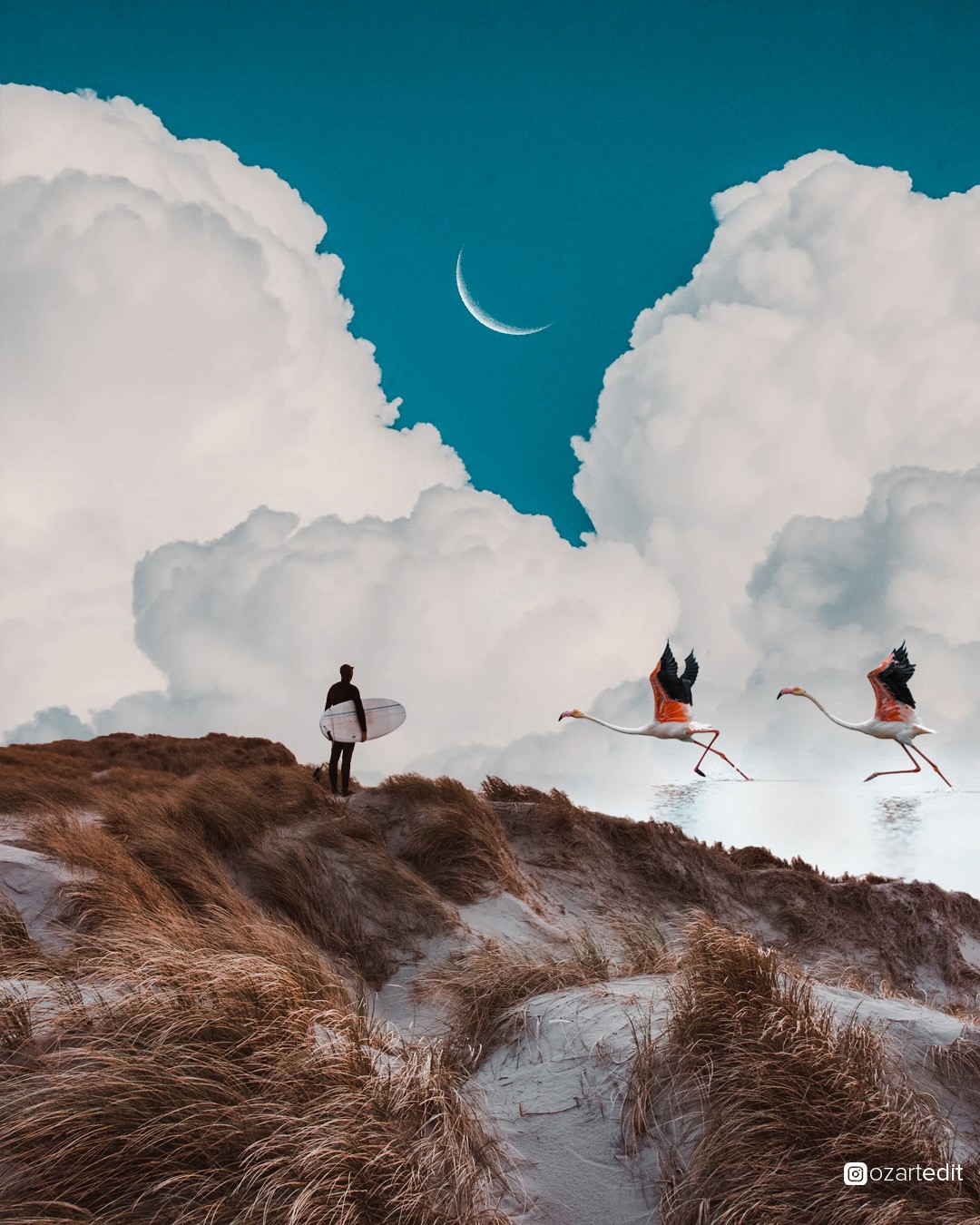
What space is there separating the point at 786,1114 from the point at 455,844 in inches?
309

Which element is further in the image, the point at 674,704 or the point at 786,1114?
the point at 674,704

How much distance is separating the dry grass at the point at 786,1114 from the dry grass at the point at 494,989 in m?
1.35

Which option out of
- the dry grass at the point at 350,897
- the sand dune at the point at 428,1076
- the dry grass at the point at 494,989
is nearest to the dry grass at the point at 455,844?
the dry grass at the point at 350,897

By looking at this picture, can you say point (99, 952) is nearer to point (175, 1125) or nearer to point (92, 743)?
point (175, 1125)

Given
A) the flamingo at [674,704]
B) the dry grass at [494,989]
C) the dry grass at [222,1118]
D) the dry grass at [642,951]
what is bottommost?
the dry grass at [222,1118]

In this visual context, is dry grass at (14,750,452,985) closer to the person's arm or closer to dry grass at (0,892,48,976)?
dry grass at (0,892,48,976)

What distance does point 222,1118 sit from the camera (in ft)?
11.9

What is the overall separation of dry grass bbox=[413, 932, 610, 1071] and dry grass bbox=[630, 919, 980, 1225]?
1348mm

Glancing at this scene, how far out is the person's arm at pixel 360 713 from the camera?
12.7m

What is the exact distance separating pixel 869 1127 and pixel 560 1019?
1972mm

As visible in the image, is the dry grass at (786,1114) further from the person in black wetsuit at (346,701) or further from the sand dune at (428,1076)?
the person in black wetsuit at (346,701)

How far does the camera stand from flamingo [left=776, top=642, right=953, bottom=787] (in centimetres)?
2089

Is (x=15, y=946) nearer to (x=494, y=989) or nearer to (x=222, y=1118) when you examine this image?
(x=222, y=1118)

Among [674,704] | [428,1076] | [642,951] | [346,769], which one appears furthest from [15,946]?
[674,704]
